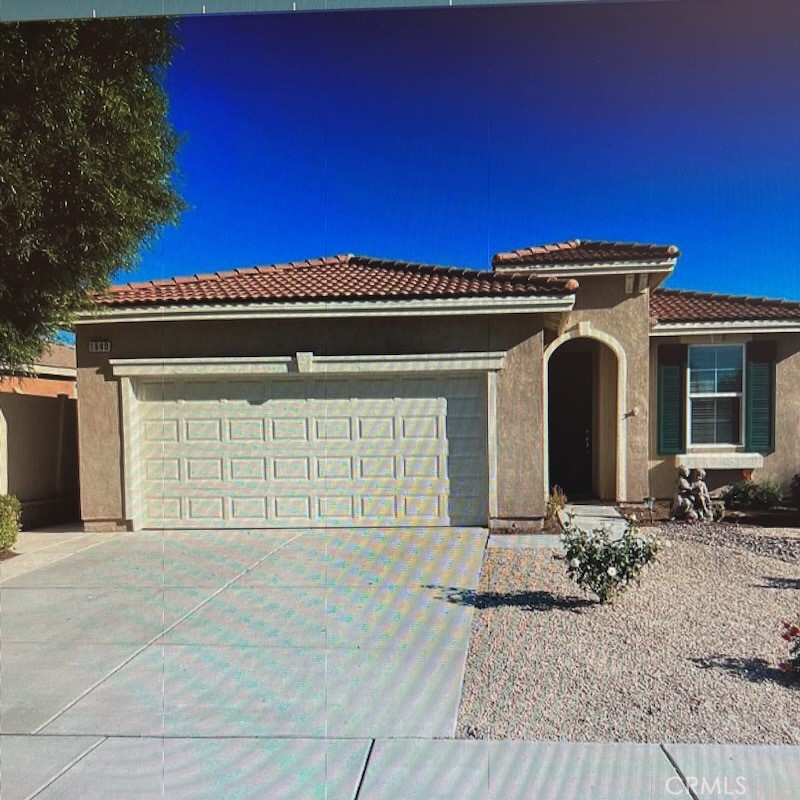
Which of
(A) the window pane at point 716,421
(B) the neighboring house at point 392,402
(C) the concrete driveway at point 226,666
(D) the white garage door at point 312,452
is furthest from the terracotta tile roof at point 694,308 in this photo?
(C) the concrete driveway at point 226,666

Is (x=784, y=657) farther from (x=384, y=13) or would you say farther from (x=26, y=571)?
(x=26, y=571)

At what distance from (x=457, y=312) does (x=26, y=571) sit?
5.01 meters

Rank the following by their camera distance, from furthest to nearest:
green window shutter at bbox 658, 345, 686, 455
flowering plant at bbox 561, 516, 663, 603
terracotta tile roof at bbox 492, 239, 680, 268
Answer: green window shutter at bbox 658, 345, 686, 455, flowering plant at bbox 561, 516, 663, 603, terracotta tile roof at bbox 492, 239, 680, 268

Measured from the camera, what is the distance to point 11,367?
5.43 meters

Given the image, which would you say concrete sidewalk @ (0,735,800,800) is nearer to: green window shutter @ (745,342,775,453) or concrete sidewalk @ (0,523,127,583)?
concrete sidewalk @ (0,523,127,583)

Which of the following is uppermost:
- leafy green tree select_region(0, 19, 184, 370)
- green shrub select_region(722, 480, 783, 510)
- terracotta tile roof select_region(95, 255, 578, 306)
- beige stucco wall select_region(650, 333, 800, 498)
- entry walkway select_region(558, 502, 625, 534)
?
leafy green tree select_region(0, 19, 184, 370)

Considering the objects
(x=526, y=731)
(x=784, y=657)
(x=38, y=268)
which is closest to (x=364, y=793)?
(x=526, y=731)

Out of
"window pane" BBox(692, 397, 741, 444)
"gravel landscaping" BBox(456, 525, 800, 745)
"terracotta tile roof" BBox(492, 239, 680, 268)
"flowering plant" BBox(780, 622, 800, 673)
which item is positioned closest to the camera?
"gravel landscaping" BBox(456, 525, 800, 745)

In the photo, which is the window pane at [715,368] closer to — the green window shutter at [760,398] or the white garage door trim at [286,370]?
the green window shutter at [760,398]

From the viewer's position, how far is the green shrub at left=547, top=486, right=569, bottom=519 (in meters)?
7.01

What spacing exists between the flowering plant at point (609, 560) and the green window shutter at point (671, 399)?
3.11 m

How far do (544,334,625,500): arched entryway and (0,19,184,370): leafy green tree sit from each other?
488cm

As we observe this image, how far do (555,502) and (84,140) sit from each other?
19.1 feet

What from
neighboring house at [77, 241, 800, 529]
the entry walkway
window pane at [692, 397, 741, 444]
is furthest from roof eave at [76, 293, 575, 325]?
window pane at [692, 397, 741, 444]
